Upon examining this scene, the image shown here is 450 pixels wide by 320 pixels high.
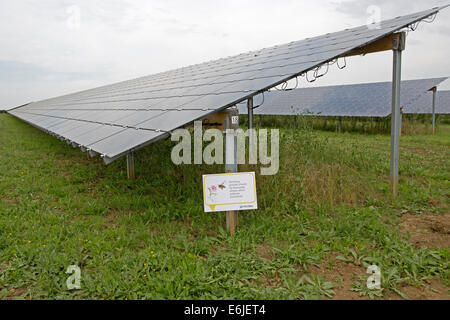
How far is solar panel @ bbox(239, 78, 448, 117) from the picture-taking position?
15.7 m

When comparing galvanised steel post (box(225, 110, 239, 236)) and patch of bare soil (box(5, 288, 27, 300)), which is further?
galvanised steel post (box(225, 110, 239, 236))

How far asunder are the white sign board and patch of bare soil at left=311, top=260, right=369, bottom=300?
3.13ft

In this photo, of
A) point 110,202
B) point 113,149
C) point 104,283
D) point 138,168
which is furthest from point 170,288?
point 138,168

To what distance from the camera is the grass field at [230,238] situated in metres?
2.99

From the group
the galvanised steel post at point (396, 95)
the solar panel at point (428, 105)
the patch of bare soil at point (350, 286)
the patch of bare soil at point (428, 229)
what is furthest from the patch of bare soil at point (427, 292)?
the solar panel at point (428, 105)

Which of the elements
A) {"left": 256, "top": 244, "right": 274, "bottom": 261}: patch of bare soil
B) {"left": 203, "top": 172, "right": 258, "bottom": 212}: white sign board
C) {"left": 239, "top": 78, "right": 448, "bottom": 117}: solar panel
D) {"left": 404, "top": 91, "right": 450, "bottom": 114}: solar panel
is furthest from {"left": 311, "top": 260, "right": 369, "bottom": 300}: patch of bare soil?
{"left": 404, "top": 91, "right": 450, "bottom": 114}: solar panel

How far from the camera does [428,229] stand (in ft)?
13.9

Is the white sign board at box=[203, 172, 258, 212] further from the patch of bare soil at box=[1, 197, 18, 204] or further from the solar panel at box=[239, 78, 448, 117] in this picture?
the solar panel at box=[239, 78, 448, 117]

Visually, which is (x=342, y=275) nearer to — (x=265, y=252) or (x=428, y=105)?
(x=265, y=252)

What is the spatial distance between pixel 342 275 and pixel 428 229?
1.76 metres
